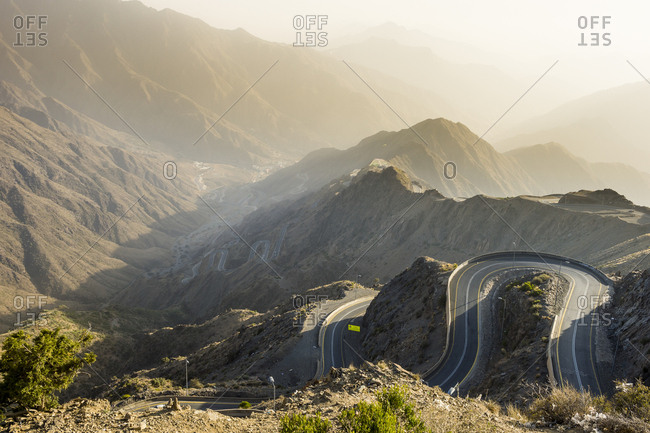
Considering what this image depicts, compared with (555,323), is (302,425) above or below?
below

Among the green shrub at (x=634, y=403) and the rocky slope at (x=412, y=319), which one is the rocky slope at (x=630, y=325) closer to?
the green shrub at (x=634, y=403)

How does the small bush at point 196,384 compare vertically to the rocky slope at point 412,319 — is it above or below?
below

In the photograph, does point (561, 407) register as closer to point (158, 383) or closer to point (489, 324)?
point (489, 324)

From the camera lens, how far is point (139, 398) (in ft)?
112

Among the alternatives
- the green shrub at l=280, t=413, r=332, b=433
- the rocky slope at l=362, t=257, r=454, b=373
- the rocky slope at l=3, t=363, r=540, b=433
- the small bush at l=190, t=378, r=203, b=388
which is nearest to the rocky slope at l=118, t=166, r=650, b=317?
the rocky slope at l=362, t=257, r=454, b=373

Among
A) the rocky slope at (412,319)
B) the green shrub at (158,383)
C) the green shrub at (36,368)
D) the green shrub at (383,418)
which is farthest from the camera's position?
the green shrub at (158,383)

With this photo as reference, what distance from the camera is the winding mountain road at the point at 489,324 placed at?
2527 cm

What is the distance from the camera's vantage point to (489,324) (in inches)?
1346

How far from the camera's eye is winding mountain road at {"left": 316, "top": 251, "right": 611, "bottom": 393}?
25270 mm

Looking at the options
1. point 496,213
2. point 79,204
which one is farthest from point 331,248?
point 79,204

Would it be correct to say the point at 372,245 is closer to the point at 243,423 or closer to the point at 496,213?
the point at 496,213

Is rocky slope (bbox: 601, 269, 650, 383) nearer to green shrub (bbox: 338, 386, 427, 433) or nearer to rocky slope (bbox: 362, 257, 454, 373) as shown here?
rocky slope (bbox: 362, 257, 454, 373)

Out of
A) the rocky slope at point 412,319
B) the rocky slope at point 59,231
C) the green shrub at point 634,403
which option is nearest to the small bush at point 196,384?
the rocky slope at point 412,319

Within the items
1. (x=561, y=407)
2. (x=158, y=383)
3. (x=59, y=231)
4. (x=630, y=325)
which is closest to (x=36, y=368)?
(x=561, y=407)
